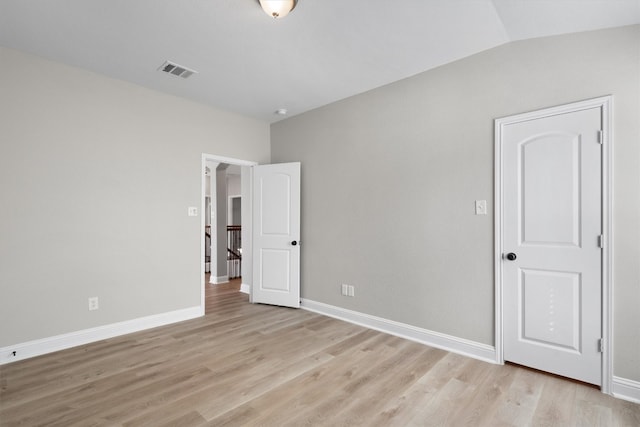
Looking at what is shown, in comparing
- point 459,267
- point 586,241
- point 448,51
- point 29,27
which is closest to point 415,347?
point 459,267

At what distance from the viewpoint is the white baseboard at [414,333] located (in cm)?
288

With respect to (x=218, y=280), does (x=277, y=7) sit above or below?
above

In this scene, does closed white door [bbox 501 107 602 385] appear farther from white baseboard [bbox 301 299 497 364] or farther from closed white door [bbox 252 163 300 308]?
closed white door [bbox 252 163 300 308]

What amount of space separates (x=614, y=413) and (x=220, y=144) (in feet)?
15.4

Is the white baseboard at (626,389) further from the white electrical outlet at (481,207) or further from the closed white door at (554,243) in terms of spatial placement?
the white electrical outlet at (481,207)

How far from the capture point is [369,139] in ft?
12.4

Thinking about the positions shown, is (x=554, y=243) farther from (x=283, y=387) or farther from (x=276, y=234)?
(x=276, y=234)

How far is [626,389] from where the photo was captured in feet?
7.26

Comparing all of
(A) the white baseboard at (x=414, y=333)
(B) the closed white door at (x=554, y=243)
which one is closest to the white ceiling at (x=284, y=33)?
Result: (B) the closed white door at (x=554, y=243)

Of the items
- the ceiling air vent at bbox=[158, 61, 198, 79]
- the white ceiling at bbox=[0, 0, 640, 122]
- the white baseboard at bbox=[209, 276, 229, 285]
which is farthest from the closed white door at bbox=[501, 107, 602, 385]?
the white baseboard at bbox=[209, 276, 229, 285]

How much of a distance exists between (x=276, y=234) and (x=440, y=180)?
2481mm

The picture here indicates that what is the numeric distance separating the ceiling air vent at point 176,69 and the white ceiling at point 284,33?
0.27ft

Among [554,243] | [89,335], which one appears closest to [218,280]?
[89,335]

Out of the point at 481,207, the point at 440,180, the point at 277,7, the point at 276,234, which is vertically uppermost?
the point at 277,7
